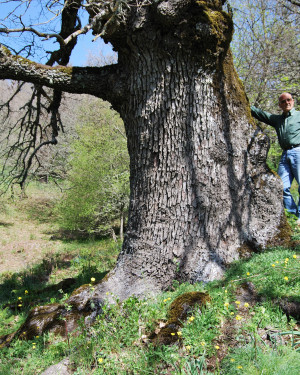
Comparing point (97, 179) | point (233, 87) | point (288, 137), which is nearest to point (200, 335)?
point (233, 87)

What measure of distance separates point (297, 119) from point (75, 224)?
32.0 ft

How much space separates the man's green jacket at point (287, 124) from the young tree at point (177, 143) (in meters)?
1.03

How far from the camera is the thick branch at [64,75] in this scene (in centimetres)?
379

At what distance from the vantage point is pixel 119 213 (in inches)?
483

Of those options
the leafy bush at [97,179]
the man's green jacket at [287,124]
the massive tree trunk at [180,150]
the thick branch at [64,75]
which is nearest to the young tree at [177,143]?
the massive tree trunk at [180,150]

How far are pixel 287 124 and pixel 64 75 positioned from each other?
3.21 metres

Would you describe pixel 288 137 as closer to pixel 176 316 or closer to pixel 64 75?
pixel 176 316

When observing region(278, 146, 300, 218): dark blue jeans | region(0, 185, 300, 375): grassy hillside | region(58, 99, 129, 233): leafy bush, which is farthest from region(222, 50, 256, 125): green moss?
region(58, 99, 129, 233): leafy bush

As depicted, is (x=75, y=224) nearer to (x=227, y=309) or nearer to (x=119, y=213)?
(x=119, y=213)

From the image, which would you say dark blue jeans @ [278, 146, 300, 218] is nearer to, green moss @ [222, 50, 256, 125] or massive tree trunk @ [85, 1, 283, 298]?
green moss @ [222, 50, 256, 125]

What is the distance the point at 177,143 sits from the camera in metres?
3.43

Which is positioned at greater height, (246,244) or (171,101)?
(171,101)

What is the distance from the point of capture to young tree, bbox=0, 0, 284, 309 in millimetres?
3358

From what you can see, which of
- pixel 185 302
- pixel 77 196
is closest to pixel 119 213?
pixel 77 196
